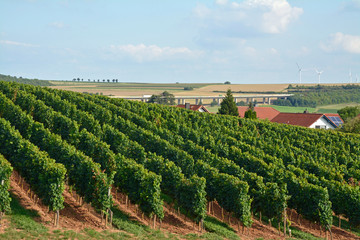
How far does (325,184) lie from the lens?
34.2 meters

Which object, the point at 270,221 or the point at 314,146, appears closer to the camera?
the point at 270,221

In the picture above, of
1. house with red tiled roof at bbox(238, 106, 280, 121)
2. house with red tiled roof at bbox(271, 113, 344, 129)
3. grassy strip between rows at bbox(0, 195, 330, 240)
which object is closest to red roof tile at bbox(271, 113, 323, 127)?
house with red tiled roof at bbox(271, 113, 344, 129)

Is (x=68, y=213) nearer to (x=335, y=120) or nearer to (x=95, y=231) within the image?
(x=95, y=231)

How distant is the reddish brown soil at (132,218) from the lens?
2588 centimetres

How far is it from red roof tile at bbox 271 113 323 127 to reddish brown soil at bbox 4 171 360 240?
180ft

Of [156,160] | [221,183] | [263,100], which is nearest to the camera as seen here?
[221,183]

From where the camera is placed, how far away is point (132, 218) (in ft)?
92.3

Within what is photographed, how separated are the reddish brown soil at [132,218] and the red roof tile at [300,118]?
54952mm

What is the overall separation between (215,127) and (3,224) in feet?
114

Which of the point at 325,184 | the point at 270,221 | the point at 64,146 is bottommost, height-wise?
the point at 270,221

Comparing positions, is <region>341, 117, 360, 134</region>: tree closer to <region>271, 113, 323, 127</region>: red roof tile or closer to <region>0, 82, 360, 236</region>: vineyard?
<region>271, 113, 323, 127</region>: red roof tile

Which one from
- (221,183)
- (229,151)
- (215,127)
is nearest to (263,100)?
(215,127)

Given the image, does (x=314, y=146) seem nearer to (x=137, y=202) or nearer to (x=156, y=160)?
(x=156, y=160)

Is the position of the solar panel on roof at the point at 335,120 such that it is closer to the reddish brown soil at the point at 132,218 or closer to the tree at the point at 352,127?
the tree at the point at 352,127
